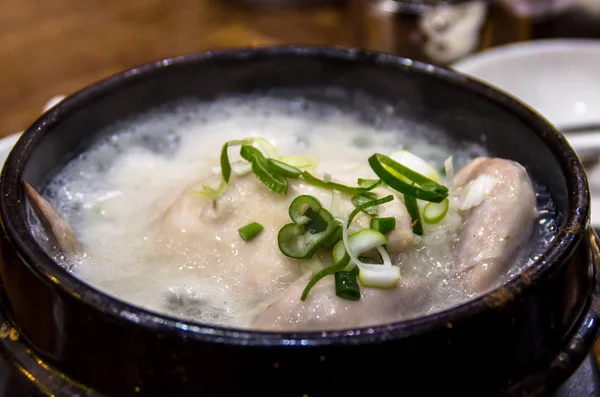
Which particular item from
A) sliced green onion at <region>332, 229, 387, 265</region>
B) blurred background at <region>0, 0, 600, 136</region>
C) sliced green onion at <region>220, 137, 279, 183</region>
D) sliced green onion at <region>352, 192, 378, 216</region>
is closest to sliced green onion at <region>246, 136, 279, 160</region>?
sliced green onion at <region>220, 137, 279, 183</region>

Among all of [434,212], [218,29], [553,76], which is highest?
[434,212]

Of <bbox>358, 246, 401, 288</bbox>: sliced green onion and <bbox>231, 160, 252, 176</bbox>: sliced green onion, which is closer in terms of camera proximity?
<bbox>358, 246, 401, 288</bbox>: sliced green onion

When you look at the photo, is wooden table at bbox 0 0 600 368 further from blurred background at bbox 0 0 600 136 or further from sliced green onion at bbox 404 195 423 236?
sliced green onion at bbox 404 195 423 236

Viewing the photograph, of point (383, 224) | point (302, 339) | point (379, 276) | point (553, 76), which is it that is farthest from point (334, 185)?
point (553, 76)

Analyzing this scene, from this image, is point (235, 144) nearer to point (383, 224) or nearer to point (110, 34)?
point (383, 224)

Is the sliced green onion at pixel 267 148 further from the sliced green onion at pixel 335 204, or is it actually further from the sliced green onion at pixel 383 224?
the sliced green onion at pixel 383 224

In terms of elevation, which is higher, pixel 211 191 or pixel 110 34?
pixel 211 191

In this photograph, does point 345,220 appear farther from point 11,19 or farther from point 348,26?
point 11,19

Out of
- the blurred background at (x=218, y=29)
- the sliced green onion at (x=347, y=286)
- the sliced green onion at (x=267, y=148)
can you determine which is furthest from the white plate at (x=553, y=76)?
the sliced green onion at (x=347, y=286)
